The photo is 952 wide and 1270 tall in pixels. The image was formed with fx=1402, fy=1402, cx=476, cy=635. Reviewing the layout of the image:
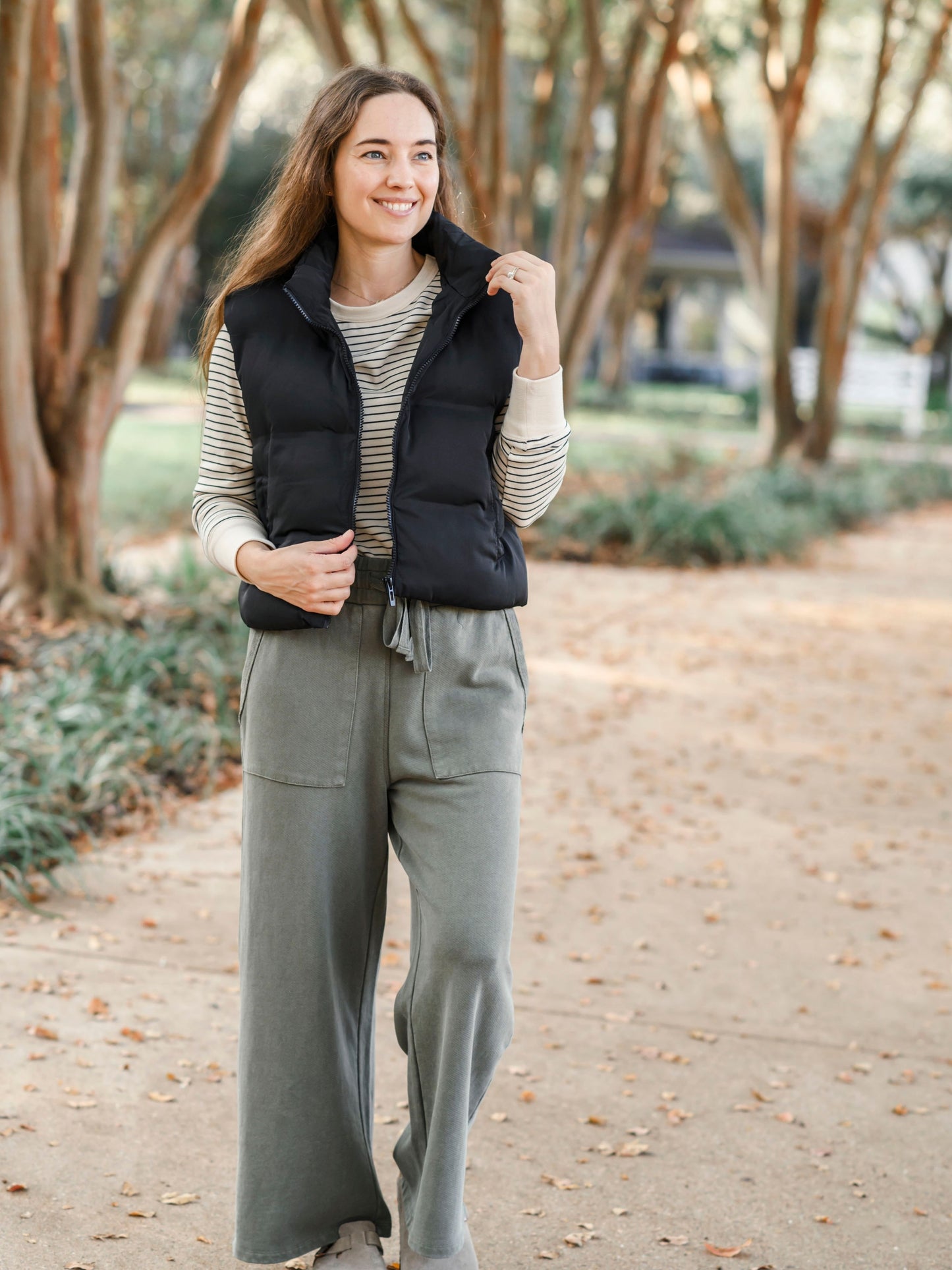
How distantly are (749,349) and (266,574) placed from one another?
149 ft

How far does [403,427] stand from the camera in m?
2.38

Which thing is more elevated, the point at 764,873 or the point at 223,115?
the point at 223,115

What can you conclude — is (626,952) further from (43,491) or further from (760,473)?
(760,473)

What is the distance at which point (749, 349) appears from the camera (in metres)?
46.0

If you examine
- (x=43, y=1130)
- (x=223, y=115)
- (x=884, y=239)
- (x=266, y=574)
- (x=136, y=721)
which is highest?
(x=884, y=239)

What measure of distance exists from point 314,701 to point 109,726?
3.56 metres

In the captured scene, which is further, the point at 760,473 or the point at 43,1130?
the point at 760,473

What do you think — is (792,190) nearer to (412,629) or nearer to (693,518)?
(693,518)

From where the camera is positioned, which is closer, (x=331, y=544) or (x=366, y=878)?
(x=331, y=544)

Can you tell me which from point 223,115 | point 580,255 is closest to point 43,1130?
point 223,115

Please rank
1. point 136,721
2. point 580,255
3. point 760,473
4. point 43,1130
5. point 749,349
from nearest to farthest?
point 43,1130, point 136,721, point 760,473, point 580,255, point 749,349

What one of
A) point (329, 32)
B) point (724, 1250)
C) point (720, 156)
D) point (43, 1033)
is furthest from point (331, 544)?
point (720, 156)

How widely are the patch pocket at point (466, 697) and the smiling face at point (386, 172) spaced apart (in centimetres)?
68

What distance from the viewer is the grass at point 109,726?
5.00 meters
